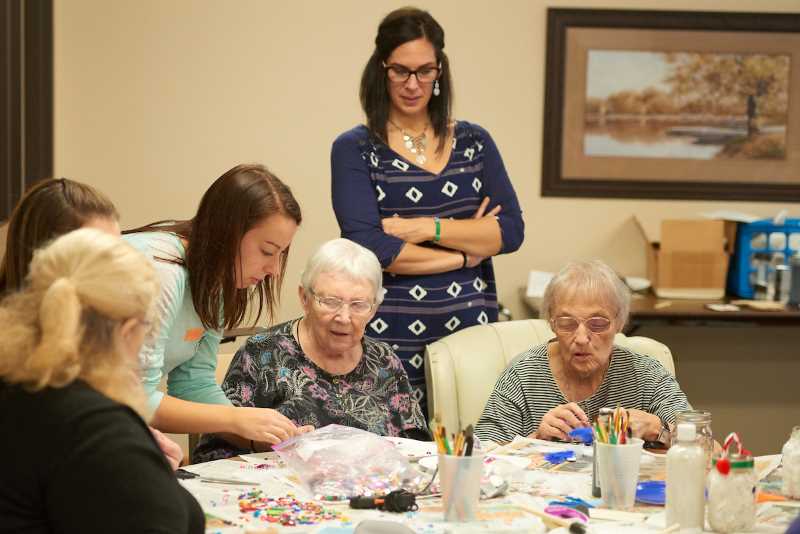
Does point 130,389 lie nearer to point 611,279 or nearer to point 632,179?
point 611,279

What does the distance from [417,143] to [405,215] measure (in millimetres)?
230

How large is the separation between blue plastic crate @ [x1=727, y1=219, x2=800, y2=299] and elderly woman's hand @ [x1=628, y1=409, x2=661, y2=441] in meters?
2.33

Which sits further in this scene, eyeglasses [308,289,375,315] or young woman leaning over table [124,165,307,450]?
eyeglasses [308,289,375,315]

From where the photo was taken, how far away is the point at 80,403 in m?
1.43

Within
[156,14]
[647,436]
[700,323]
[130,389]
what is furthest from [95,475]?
[156,14]

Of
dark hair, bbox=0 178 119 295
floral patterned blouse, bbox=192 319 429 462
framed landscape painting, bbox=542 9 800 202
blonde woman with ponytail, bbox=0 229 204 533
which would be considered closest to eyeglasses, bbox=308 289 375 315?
floral patterned blouse, bbox=192 319 429 462

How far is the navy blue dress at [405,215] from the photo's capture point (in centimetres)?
320

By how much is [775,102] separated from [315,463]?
3.57 metres

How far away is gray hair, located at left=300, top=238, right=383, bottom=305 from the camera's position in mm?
2713

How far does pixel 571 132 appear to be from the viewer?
4.89 meters

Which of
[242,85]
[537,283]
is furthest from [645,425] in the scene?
[242,85]

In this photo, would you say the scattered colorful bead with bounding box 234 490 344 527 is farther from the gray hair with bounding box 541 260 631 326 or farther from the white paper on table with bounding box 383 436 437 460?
the gray hair with bounding box 541 260 631 326

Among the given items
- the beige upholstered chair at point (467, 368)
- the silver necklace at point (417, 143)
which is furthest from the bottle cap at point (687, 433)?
the silver necklace at point (417, 143)

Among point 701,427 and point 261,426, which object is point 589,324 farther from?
point 261,426
